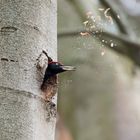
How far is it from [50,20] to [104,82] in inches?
50.2

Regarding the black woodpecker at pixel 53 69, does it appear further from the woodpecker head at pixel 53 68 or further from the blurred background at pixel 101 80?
the blurred background at pixel 101 80

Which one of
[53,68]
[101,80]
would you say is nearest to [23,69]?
[53,68]

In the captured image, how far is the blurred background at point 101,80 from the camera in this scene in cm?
187

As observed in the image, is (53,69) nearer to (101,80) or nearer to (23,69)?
(23,69)

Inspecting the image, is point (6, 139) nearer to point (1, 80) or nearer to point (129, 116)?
point (1, 80)

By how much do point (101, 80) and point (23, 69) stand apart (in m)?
1.36

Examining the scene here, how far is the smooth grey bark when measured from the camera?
1.95 ft

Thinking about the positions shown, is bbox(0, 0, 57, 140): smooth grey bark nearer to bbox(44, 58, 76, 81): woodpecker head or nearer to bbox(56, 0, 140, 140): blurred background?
bbox(44, 58, 76, 81): woodpecker head

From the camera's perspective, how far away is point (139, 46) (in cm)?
194

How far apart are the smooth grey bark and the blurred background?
115cm

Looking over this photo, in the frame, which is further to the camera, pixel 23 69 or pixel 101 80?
pixel 101 80

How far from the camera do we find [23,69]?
2.02ft

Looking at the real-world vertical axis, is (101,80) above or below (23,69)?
above

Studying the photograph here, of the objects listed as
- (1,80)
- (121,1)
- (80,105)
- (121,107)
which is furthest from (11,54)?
→ (121,1)
